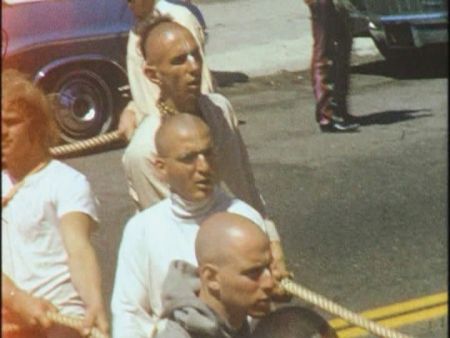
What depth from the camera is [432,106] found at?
512 inches

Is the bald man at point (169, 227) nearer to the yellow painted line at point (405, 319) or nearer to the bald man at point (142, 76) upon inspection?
the bald man at point (142, 76)

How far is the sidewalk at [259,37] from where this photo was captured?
1628cm

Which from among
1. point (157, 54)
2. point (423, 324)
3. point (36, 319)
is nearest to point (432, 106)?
point (423, 324)

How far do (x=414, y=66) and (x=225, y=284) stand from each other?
12233mm

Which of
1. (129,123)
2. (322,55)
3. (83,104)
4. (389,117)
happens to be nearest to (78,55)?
(83,104)

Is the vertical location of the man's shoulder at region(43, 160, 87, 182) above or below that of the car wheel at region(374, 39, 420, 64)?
above

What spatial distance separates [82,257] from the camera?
3.95m

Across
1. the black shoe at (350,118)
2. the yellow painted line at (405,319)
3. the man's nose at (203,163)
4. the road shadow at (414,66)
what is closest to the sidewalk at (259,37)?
the road shadow at (414,66)

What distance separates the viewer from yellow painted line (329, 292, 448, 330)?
704 centimetres

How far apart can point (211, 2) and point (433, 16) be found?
596 cm

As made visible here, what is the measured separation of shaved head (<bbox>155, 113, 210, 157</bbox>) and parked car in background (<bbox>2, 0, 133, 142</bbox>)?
7183 mm

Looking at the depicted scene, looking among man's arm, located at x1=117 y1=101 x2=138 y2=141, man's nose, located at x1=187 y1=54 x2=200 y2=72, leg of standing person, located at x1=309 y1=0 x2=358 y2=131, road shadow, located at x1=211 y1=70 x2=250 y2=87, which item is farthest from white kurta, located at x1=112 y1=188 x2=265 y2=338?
road shadow, located at x1=211 y1=70 x2=250 y2=87

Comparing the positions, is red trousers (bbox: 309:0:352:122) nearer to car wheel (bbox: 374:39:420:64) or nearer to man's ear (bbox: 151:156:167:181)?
car wheel (bbox: 374:39:420:64)

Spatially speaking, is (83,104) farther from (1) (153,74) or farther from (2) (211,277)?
(2) (211,277)
